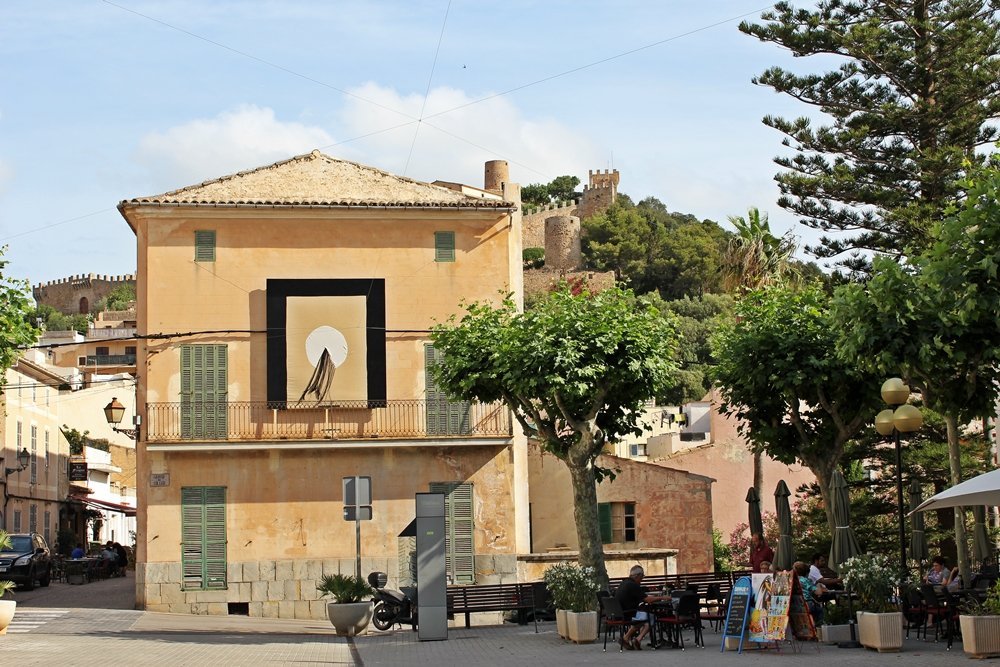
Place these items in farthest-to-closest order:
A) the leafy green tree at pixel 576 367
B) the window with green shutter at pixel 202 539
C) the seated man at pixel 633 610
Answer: the window with green shutter at pixel 202 539, the leafy green tree at pixel 576 367, the seated man at pixel 633 610

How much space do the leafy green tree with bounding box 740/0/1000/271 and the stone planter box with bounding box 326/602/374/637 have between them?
15.0 metres

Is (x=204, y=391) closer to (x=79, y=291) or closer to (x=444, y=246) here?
(x=444, y=246)

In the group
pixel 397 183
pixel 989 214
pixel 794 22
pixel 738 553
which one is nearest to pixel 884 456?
pixel 738 553

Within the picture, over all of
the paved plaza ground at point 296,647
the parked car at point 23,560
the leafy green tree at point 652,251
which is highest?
the leafy green tree at point 652,251

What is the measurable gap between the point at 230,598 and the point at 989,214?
17.0 m

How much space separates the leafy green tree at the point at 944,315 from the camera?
15.6 metres

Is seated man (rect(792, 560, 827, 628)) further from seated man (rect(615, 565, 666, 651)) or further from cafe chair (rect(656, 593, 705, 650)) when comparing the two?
seated man (rect(615, 565, 666, 651))

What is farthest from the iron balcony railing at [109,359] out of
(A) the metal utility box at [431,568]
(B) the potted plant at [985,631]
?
(B) the potted plant at [985,631]

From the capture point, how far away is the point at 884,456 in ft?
108

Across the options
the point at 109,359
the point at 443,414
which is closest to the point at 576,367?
the point at 443,414

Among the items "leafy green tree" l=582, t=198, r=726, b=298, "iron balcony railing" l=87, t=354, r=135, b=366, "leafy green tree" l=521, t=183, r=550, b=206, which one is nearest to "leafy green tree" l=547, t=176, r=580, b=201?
"leafy green tree" l=521, t=183, r=550, b=206

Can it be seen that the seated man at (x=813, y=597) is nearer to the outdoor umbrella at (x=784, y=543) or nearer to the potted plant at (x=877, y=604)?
the potted plant at (x=877, y=604)

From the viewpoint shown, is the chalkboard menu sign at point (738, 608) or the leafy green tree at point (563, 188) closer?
the chalkboard menu sign at point (738, 608)

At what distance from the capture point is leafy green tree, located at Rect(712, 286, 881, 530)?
21453mm
